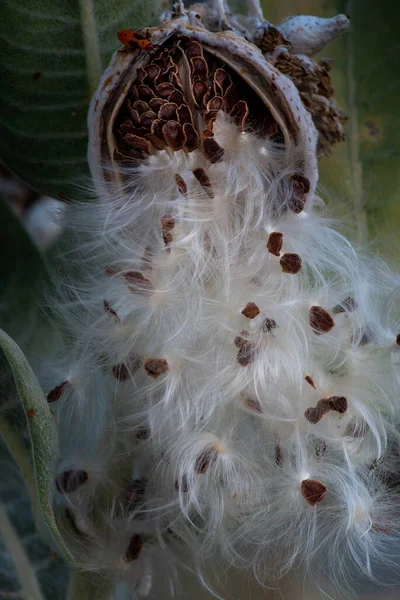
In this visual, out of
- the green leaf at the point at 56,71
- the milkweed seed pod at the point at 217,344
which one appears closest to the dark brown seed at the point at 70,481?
the milkweed seed pod at the point at 217,344

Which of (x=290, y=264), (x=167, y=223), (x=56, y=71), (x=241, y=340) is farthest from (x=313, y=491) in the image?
(x=56, y=71)

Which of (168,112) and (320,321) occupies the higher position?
(168,112)

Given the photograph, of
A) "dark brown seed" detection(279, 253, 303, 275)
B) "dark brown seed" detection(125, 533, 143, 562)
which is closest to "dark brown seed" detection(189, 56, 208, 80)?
"dark brown seed" detection(279, 253, 303, 275)

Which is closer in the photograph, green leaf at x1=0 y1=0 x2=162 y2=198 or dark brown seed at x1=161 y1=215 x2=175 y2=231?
dark brown seed at x1=161 y1=215 x2=175 y2=231

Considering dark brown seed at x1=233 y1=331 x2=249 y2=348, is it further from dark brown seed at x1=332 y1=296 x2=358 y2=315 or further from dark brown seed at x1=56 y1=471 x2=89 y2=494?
dark brown seed at x1=56 y1=471 x2=89 y2=494

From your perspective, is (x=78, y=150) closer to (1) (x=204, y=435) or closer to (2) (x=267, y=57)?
(2) (x=267, y=57)

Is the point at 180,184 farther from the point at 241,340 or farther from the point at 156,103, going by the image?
the point at 241,340

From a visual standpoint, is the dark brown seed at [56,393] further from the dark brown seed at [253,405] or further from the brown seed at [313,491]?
the brown seed at [313,491]
